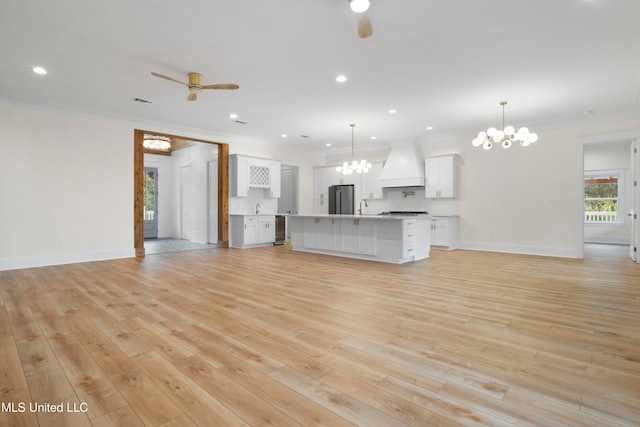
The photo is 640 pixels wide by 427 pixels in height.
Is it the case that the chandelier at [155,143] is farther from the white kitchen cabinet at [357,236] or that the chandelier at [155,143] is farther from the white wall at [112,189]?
the white kitchen cabinet at [357,236]

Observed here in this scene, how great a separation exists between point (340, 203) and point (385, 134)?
2.72m

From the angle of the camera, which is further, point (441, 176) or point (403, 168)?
point (403, 168)

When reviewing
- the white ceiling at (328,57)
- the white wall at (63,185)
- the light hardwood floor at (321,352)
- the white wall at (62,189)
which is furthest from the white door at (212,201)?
the light hardwood floor at (321,352)

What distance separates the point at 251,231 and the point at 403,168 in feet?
14.3

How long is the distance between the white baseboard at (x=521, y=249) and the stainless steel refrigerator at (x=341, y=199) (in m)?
3.38

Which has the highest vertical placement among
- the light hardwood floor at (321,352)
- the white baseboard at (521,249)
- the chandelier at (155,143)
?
the chandelier at (155,143)

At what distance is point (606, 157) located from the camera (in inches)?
364

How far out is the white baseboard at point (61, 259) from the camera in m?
5.29

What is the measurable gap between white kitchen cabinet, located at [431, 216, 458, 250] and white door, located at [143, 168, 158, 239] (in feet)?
28.0

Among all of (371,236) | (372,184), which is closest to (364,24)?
(371,236)

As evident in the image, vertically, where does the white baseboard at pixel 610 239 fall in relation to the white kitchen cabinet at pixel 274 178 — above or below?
below

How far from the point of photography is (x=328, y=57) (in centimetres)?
389

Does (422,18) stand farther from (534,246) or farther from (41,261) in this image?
(41,261)

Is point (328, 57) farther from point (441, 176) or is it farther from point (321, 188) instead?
point (321, 188)
